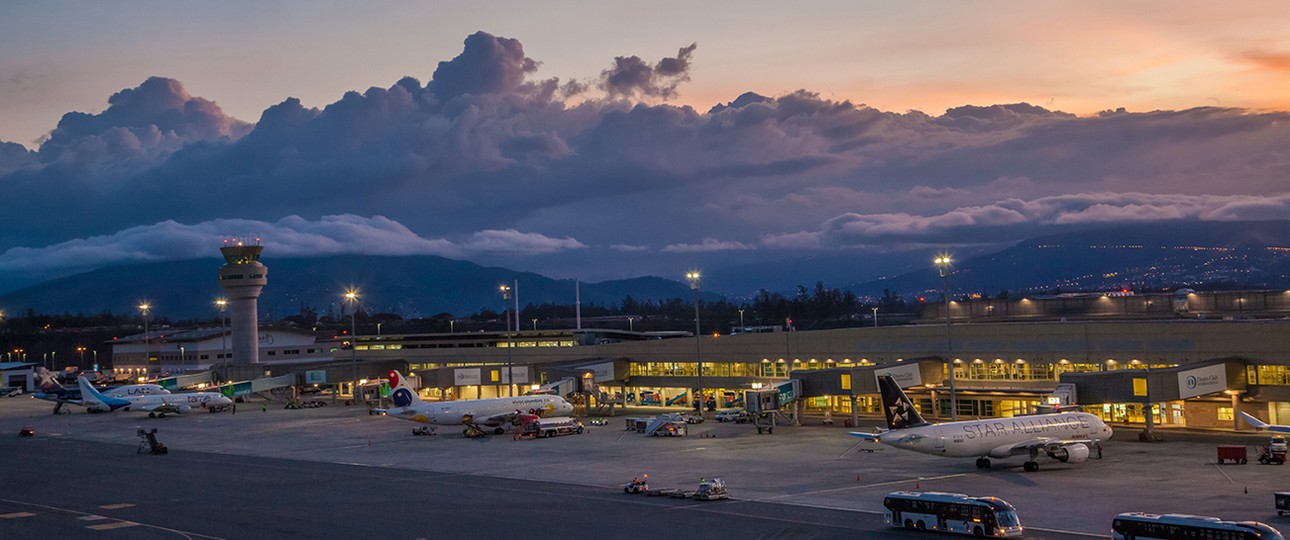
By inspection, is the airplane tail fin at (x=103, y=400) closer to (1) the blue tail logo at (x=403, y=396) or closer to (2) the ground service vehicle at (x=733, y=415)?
(1) the blue tail logo at (x=403, y=396)

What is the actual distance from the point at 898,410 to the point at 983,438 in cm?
552

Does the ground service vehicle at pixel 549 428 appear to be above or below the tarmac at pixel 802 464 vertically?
above

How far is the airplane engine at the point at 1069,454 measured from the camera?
63062 mm

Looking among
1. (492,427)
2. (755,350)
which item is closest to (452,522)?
(492,427)

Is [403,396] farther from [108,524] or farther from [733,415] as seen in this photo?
[108,524]

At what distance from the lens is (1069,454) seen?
63281mm

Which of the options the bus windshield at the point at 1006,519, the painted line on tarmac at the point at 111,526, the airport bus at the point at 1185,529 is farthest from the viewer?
the painted line on tarmac at the point at 111,526

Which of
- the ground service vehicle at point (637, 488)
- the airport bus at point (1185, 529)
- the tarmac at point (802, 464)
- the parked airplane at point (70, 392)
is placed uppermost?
the parked airplane at point (70, 392)

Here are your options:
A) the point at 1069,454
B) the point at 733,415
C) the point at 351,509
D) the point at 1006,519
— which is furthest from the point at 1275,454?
the point at 351,509

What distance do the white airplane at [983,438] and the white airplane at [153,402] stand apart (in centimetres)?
9212

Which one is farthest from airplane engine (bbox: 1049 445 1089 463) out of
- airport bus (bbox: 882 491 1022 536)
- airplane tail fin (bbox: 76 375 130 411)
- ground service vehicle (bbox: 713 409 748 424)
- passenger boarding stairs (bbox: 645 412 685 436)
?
airplane tail fin (bbox: 76 375 130 411)

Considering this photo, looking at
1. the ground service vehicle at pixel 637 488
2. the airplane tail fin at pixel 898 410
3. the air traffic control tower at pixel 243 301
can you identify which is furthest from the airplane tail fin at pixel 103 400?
the airplane tail fin at pixel 898 410

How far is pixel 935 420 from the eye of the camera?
94938mm

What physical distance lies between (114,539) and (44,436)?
6617cm
